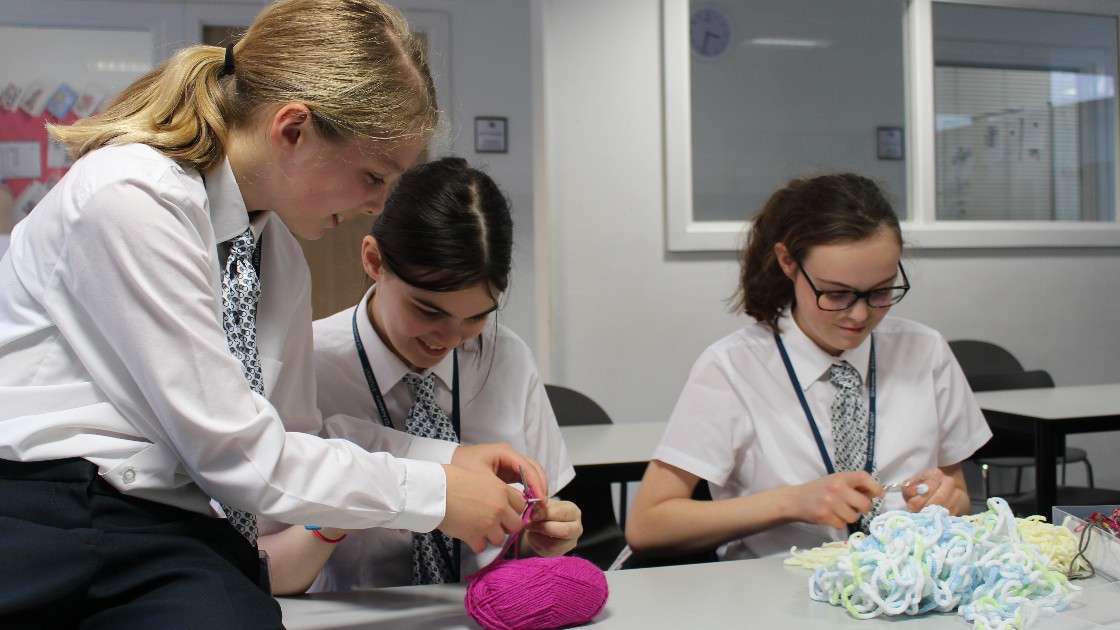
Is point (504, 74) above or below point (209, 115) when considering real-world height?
above

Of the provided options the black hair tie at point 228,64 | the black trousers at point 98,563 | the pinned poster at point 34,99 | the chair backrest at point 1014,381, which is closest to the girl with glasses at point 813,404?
the black trousers at point 98,563

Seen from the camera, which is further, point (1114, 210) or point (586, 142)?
point (1114, 210)

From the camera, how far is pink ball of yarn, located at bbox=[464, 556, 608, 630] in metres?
0.99

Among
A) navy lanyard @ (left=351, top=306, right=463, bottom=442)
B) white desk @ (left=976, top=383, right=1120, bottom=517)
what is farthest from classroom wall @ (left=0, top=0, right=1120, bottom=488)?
navy lanyard @ (left=351, top=306, right=463, bottom=442)

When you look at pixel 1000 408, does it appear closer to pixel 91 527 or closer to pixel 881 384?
pixel 881 384

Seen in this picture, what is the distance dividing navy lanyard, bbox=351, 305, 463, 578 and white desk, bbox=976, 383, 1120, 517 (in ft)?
5.51

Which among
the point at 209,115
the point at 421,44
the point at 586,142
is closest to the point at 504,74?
the point at 586,142

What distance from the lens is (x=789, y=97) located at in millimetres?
4035

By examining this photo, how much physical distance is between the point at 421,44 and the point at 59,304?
2.05ft

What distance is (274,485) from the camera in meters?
0.88

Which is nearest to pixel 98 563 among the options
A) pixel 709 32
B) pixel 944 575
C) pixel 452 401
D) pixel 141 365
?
pixel 141 365

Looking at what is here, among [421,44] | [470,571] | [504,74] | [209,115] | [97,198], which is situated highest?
[504,74]

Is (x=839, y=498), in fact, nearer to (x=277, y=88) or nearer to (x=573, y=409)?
(x=277, y=88)

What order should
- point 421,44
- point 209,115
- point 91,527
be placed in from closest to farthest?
point 91,527, point 209,115, point 421,44
